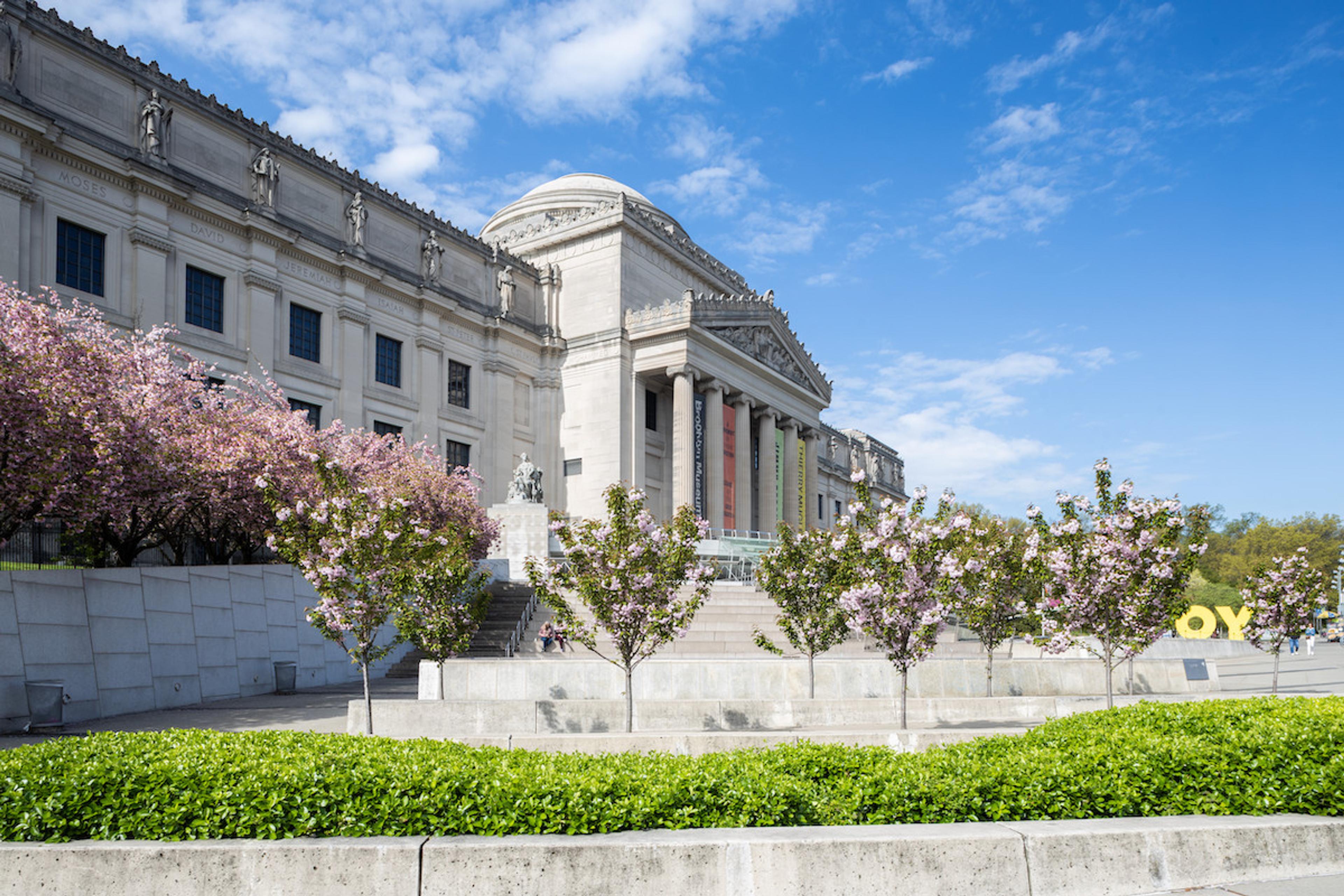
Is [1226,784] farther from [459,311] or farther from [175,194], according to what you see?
[459,311]

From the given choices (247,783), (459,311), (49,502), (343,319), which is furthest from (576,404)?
(247,783)

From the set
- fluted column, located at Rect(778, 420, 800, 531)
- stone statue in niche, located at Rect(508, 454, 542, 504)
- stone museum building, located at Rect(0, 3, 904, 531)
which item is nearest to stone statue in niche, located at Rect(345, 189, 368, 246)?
stone museum building, located at Rect(0, 3, 904, 531)

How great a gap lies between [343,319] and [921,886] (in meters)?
45.3

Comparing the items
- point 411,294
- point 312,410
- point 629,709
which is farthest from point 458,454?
point 629,709

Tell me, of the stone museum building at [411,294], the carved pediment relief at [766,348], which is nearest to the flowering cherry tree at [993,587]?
the stone museum building at [411,294]

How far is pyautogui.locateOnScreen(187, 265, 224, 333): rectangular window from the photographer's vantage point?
40.1 metres

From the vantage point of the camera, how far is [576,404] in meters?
57.8

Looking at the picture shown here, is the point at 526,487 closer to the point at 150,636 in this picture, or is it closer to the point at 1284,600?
the point at 150,636

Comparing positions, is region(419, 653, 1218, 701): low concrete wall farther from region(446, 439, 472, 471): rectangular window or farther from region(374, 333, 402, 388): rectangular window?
region(446, 439, 472, 471): rectangular window

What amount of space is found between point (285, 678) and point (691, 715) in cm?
1373

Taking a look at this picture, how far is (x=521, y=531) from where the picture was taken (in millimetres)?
40625

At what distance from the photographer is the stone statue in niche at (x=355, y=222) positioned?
47812 mm

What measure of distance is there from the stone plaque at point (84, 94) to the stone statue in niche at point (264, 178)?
569 cm

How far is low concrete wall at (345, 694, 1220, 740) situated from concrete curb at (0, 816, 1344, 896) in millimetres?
8635
